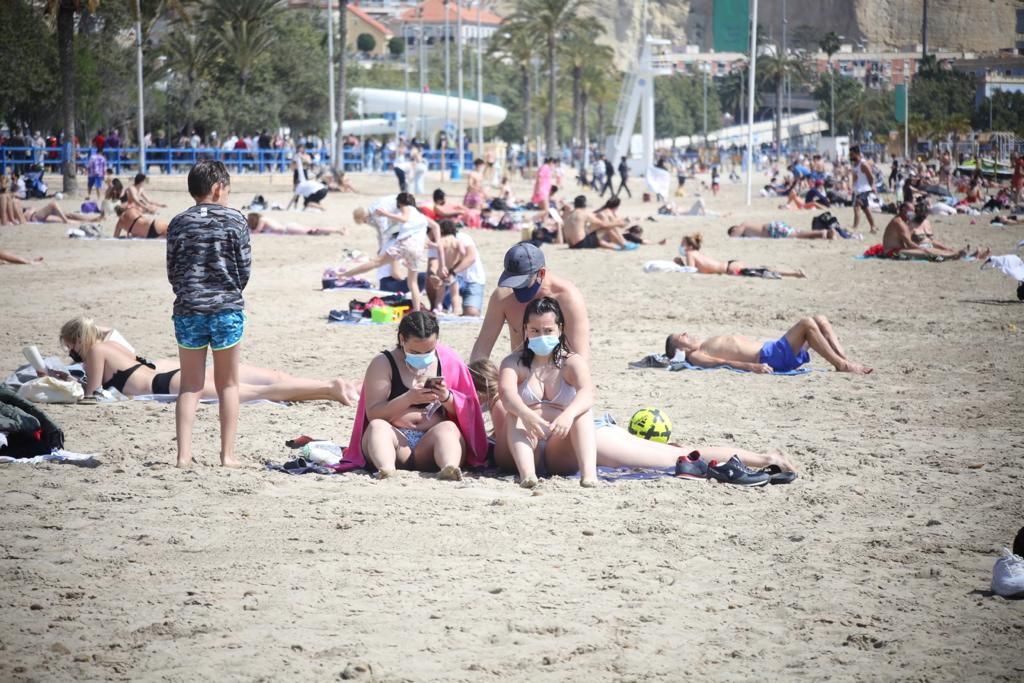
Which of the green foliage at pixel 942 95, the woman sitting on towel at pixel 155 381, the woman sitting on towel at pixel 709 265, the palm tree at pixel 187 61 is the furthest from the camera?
the green foliage at pixel 942 95

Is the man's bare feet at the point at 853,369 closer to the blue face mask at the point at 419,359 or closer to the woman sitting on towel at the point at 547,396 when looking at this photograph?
the woman sitting on towel at the point at 547,396

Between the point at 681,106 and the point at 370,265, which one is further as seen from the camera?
the point at 681,106

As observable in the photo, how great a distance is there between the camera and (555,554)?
5.73m

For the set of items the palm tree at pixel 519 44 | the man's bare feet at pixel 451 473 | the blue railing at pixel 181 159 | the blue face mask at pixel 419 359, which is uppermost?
the palm tree at pixel 519 44

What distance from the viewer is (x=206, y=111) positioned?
57.1m

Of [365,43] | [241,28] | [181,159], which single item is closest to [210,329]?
[181,159]

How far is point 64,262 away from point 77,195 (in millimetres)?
16432

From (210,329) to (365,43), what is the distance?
136 meters

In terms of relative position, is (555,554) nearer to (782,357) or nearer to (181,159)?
(782,357)

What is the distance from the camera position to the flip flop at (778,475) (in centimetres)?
705

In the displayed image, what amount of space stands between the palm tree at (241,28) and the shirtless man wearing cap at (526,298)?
52.1 m

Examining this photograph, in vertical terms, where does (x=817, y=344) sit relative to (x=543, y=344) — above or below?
below

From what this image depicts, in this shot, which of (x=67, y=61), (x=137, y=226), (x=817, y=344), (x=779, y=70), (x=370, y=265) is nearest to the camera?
(x=817, y=344)

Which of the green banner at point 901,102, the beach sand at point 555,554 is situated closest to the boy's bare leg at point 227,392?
the beach sand at point 555,554
